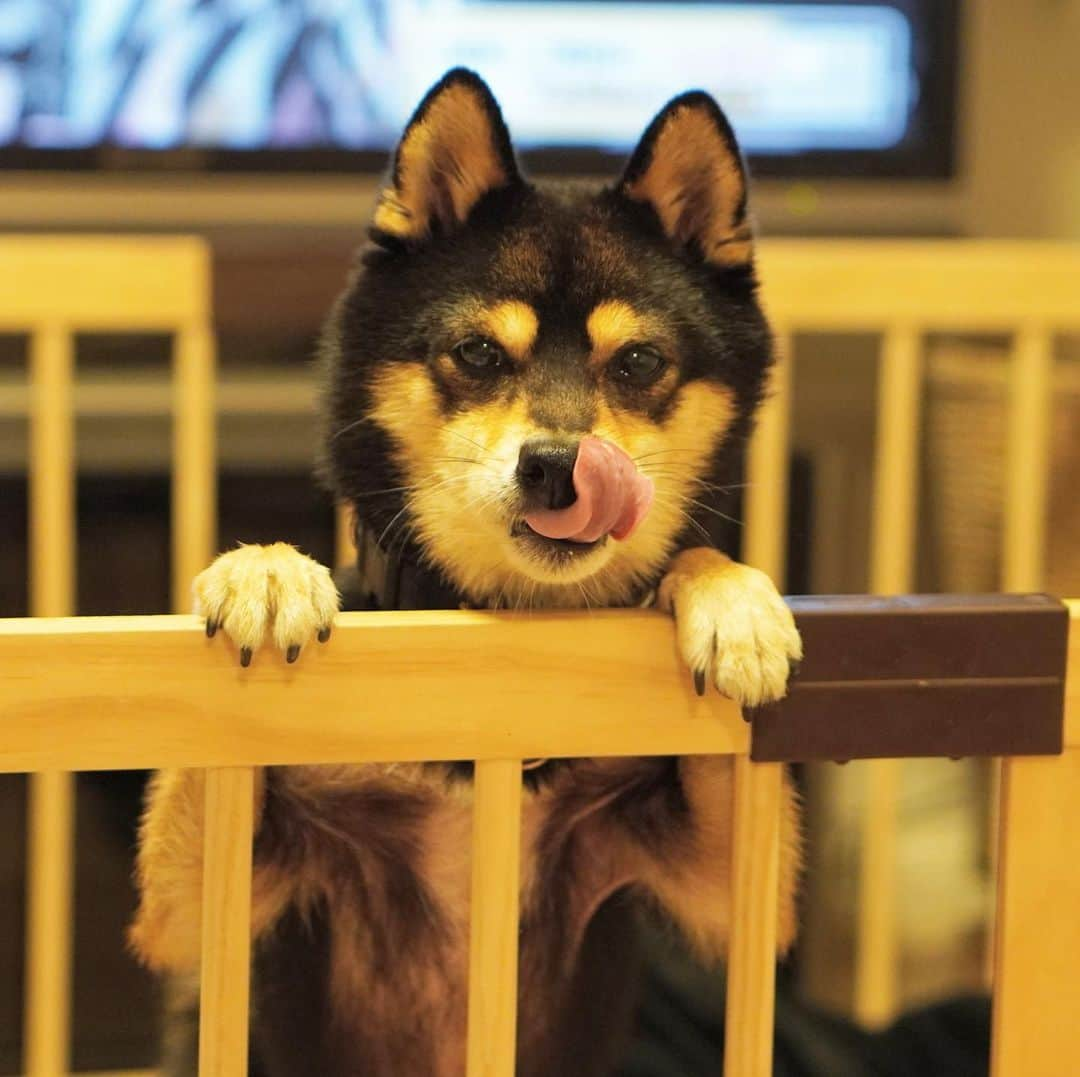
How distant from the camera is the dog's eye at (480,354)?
3.66 feet

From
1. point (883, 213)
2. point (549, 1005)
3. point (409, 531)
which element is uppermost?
point (883, 213)

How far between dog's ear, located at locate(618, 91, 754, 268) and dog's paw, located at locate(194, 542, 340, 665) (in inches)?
17.3

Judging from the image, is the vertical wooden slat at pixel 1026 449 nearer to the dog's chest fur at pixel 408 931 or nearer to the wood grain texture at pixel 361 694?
the dog's chest fur at pixel 408 931

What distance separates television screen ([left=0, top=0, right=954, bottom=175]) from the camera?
6.70 feet

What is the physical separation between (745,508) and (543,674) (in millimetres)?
1076

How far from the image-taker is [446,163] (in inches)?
44.6

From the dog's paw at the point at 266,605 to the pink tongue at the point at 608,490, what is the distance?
0.54 feet

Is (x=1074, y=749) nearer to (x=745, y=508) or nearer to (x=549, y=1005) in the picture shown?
(x=549, y=1005)

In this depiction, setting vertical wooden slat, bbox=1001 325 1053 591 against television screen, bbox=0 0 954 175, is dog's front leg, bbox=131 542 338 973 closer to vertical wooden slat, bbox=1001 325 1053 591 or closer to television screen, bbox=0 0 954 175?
vertical wooden slat, bbox=1001 325 1053 591

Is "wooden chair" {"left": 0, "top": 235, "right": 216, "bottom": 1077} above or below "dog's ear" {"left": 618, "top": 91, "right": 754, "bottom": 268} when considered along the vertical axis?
below

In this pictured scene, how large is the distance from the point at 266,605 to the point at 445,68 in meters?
1.43

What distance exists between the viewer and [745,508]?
6.13ft

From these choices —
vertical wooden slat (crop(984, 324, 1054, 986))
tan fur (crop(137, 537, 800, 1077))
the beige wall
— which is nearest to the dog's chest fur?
tan fur (crop(137, 537, 800, 1077))

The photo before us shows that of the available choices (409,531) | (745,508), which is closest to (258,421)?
(745,508)
